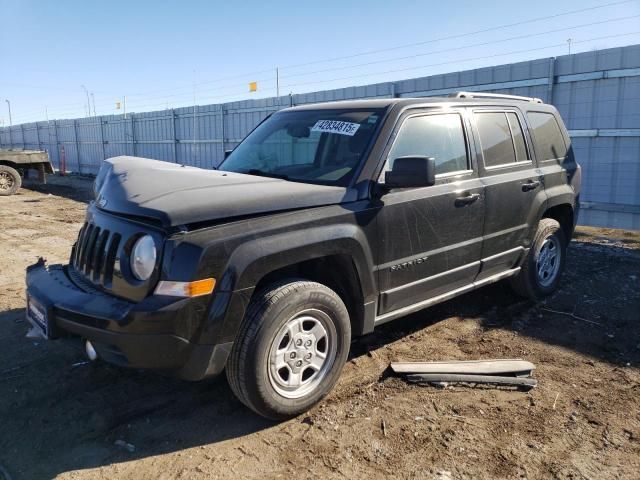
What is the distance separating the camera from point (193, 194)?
3029 mm

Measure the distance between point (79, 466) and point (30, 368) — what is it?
1407 millimetres

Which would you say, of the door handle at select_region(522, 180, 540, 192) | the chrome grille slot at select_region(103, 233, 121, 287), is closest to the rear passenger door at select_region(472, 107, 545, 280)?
the door handle at select_region(522, 180, 540, 192)

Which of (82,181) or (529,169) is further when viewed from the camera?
(82,181)

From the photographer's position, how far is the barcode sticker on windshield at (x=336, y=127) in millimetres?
3856

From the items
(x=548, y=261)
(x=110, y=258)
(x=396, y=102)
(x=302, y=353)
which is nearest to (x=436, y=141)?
(x=396, y=102)

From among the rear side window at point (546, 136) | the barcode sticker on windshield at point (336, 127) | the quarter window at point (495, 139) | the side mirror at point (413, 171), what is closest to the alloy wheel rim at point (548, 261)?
the rear side window at point (546, 136)

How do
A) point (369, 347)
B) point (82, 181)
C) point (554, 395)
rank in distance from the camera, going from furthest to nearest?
1. point (82, 181)
2. point (369, 347)
3. point (554, 395)

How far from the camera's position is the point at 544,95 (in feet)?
29.8

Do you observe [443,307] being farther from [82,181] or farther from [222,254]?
[82,181]

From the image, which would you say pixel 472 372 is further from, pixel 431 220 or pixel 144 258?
pixel 144 258

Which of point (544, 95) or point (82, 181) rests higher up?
point (544, 95)

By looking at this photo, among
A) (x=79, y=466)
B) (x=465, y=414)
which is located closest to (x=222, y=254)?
(x=79, y=466)

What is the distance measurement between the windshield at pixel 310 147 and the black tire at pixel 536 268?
231cm

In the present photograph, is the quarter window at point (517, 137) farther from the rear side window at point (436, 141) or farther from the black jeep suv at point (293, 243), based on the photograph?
the rear side window at point (436, 141)
